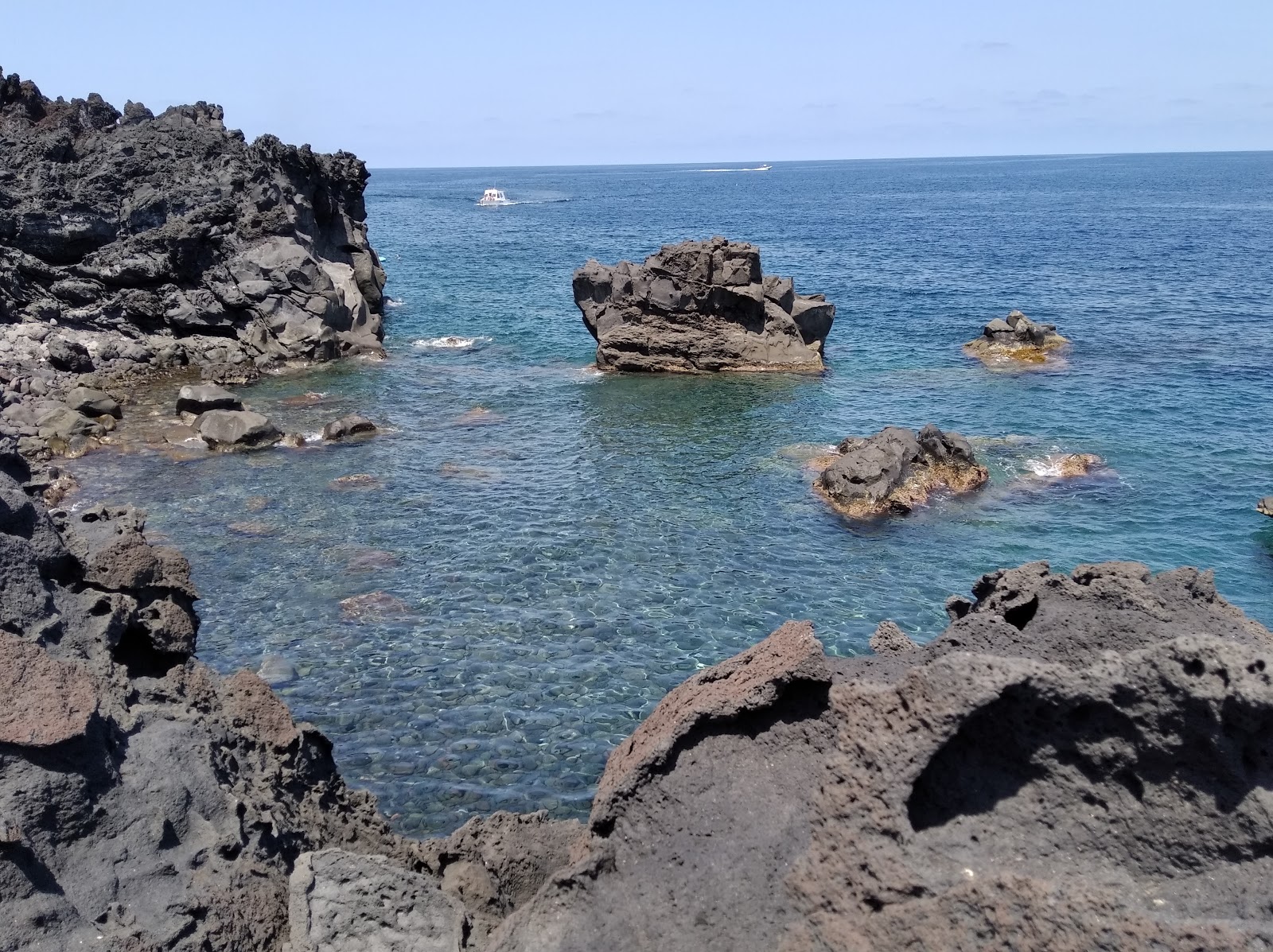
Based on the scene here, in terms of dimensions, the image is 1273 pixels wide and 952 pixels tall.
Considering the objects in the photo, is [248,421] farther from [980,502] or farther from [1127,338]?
[1127,338]

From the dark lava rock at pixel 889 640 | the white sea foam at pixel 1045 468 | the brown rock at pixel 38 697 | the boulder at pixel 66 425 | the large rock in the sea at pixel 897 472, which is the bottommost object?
the white sea foam at pixel 1045 468

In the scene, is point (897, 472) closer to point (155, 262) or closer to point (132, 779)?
point (132, 779)

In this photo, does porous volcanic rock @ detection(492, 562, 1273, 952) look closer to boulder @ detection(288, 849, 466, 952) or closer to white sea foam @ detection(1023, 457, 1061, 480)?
boulder @ detection(288, 849, 466, 952)

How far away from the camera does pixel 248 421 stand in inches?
1476

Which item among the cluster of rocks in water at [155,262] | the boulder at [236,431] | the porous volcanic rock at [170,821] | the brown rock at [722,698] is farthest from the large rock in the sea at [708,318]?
the brown rock at [722,698]

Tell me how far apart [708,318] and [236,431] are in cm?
2348

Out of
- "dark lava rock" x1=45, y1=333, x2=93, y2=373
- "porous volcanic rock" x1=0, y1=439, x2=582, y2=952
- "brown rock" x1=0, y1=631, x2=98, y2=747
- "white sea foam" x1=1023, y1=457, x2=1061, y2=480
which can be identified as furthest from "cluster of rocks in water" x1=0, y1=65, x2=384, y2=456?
"brown rock" x1=0, y1=631, x2=98, y2=747

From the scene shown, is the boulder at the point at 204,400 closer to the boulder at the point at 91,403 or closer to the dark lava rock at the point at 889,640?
the boulder at the point at 91,403

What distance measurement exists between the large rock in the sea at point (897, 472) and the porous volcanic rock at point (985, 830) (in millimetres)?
22619

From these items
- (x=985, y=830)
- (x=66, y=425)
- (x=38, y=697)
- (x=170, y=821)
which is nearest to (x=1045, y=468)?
(x=985, y=830)

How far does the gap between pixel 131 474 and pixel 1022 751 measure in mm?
33461

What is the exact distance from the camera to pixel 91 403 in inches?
1578

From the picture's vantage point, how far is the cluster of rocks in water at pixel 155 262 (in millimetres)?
49000

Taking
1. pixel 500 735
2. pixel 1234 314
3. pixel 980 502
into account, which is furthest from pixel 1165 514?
pixel 1234 314
